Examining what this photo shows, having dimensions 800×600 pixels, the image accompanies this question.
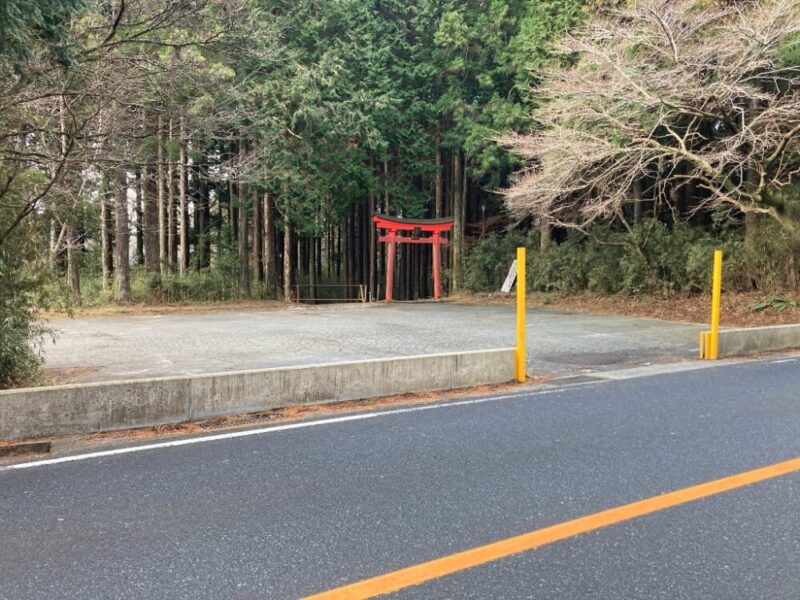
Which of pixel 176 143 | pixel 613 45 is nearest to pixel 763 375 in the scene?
pixel 613 45

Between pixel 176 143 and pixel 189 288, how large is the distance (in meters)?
6.13

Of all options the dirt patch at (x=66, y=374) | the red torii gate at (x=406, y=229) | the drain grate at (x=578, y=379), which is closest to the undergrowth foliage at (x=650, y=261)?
the red torii gate at (x=406, y=229)

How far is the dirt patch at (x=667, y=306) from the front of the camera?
14.1 metres

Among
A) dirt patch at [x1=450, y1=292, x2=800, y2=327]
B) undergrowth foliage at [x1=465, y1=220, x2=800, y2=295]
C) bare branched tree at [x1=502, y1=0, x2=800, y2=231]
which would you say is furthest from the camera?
undergrowth foliage at [x1=465, y1=220, x2=800, y2=295]

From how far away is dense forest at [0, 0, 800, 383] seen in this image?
6695 millimetres

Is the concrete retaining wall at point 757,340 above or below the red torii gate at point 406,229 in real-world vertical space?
below

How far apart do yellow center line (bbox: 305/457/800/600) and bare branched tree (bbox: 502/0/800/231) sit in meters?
11.5

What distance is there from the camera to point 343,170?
23922mm

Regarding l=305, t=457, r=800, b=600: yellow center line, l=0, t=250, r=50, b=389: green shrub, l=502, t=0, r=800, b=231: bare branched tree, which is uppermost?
l=502, t=0, r=800, b=231: bare branched tree

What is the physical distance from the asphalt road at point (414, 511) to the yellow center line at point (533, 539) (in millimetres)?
59

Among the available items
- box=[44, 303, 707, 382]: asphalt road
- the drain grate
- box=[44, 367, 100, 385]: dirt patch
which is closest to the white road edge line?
the drain grate

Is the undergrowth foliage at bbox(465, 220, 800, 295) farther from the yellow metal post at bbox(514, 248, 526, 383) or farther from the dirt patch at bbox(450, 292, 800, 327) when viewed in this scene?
the yellow metal post at bbox(514, 248, 526, 383)

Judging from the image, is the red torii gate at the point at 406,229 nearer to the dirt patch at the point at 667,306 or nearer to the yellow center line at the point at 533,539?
the dirt patch at the point at 667,306

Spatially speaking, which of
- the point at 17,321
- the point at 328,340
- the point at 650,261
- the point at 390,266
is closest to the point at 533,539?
the point at 17,321
